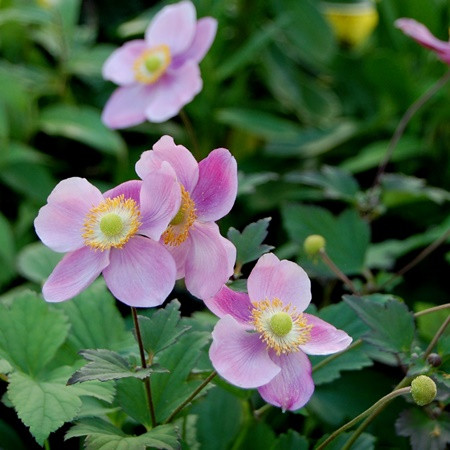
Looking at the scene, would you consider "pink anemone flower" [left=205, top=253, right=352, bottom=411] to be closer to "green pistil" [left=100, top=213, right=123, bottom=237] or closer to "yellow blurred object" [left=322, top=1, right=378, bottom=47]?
"green pistil" [left=100, top=213, right=123, bottom=237]

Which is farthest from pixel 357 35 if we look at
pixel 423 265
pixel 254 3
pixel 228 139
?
pixel 423 265

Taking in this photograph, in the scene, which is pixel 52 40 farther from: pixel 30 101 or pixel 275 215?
pixel 275 215

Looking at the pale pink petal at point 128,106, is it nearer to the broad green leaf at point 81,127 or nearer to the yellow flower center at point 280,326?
the broad green leaf at point 81,127

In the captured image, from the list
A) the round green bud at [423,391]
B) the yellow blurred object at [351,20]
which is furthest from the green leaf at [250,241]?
the yellow blurred object at [351,20]

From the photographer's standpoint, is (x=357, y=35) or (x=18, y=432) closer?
(x=18, y=432)

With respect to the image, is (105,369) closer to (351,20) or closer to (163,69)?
(163,69)
